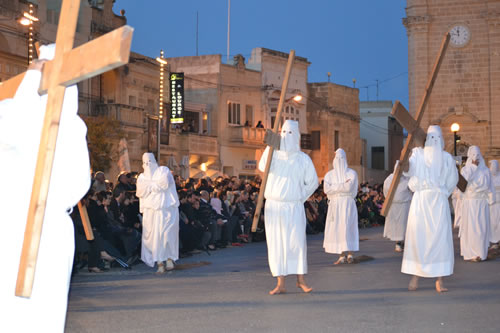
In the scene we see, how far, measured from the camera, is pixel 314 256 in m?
17.0

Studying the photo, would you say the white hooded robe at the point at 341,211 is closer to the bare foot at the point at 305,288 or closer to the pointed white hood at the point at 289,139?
the bare foot at the point at 305,288

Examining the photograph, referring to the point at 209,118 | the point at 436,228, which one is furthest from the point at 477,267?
the point at 209,118

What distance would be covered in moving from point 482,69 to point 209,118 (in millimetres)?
15872

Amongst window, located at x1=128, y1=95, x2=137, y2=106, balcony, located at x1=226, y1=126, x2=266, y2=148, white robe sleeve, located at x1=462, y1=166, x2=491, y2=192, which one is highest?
window, located at x1=128, y1=95, x2=137, y2=106

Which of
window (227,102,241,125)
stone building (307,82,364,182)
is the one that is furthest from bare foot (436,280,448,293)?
stone building (307,82,364,182)

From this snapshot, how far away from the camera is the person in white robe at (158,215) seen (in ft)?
45.4

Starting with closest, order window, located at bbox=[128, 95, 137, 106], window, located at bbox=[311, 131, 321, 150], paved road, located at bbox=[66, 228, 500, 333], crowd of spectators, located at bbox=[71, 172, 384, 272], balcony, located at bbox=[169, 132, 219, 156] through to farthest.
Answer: paved road, located at bbox=[66, 228, 500, 333], crowd of spectators, located at bbox=[71, 172, 384, 272], window, located at bbox=[128, 95, 137, 106], balcony, located at bbox=[169, 132, 219, 156], window, located at bbox=[311, 131, 321, 150]

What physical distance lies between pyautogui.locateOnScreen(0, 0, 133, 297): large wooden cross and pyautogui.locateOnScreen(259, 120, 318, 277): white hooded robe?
6.65m

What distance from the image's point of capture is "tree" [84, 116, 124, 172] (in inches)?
1198

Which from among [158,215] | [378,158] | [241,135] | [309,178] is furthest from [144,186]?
[378,158]

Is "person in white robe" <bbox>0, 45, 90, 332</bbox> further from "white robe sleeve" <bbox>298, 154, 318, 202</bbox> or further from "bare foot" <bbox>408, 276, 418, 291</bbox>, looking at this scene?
"bare foot" <bbox>408, 276, 418, 291</bbox>

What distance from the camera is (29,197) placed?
181 inches

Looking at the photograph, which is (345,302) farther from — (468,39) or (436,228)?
(468,39)

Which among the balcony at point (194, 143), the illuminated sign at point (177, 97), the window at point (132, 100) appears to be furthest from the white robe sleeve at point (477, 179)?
the balcony at point (194, 143)
